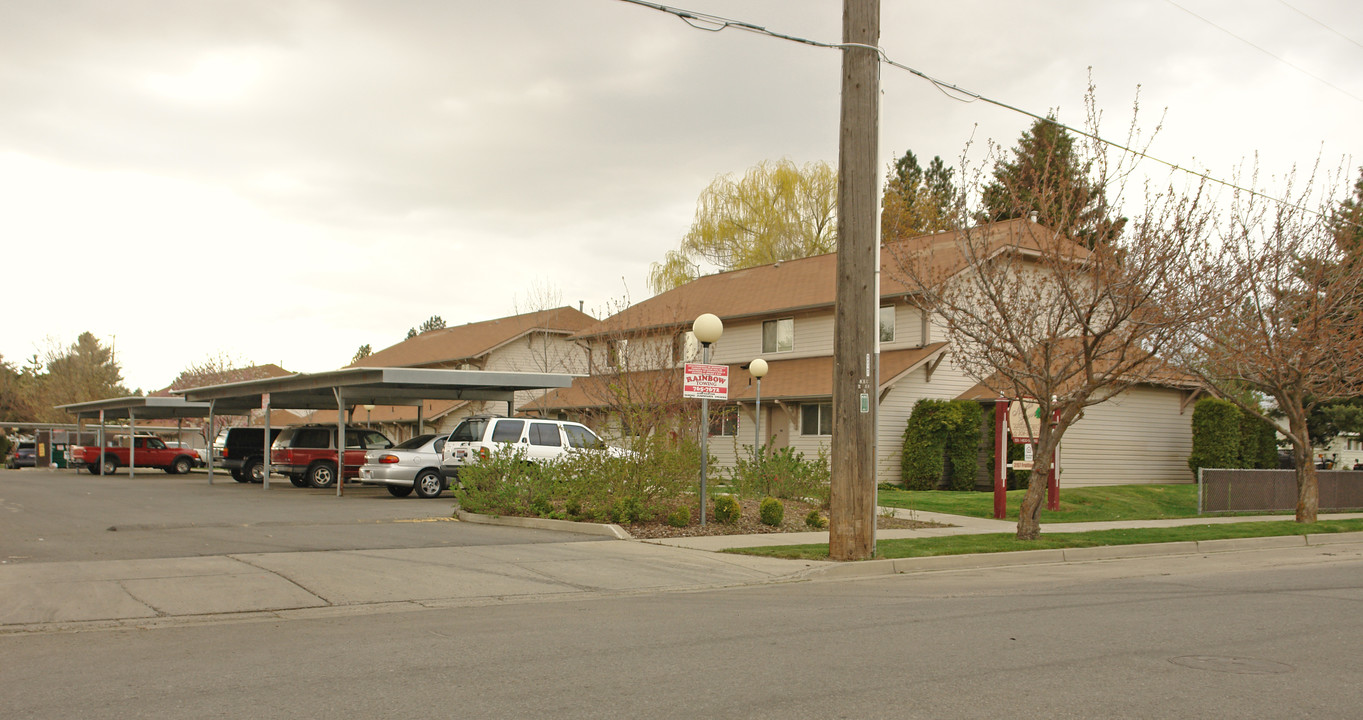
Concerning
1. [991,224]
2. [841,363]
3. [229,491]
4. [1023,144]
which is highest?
[1023,144]

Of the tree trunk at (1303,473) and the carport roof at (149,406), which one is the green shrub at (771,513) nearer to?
the tree trunk at (1303,473)

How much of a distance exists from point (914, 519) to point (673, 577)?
27.7 feet

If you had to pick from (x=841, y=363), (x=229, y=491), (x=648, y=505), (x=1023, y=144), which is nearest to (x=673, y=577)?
(x=841, y=363)

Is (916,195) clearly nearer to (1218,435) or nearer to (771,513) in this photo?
(1218,435)

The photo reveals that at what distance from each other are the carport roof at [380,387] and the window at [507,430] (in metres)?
1.49

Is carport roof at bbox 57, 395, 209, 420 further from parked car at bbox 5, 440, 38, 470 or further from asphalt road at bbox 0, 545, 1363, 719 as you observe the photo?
asphalt road at bbox 0, 545, 1363, 719

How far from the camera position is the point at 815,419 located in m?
30.8

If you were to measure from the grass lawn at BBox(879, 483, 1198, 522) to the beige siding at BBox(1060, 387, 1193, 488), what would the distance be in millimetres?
2541

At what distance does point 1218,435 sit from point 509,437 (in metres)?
21.3

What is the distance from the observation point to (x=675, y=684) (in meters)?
6.11

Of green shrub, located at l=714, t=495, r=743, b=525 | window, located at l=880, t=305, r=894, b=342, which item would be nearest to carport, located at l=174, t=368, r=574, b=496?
green shrub, located at l=714, t=495, r=743, b=525

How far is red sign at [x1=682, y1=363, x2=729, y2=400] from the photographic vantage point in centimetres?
1530

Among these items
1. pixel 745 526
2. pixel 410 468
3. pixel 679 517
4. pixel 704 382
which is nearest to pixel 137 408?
pixel 410 468

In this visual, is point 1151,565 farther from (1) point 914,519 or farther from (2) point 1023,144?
(2) point 1023,144
